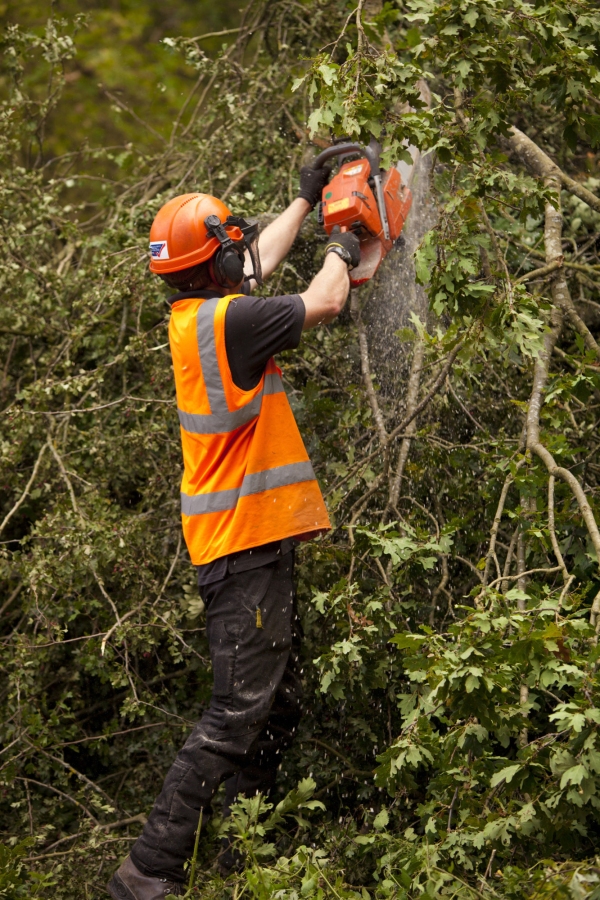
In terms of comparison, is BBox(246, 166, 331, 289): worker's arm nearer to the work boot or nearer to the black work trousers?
the black work trousers

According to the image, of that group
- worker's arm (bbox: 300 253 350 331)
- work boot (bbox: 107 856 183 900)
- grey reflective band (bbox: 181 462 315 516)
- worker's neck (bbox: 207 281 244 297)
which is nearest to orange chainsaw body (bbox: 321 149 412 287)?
worker's arm (bbox: 300 253 350 331)

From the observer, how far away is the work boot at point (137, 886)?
277 centimetres

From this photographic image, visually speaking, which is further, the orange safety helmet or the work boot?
the orange safety helmet

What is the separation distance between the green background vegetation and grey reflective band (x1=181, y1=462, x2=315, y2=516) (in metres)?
0.35

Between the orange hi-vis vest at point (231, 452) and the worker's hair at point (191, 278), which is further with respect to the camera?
the worker's hair at point (191, 278)

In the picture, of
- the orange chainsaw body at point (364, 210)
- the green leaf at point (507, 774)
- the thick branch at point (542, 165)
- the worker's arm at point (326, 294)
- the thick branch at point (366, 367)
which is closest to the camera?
the green leaf at point (507, 774)

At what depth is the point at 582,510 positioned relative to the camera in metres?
2.60

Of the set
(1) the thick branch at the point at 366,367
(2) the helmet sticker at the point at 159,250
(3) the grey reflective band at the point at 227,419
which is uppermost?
(2) the helmet sticker at the point at 159,250

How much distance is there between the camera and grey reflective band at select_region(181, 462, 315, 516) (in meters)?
2.89

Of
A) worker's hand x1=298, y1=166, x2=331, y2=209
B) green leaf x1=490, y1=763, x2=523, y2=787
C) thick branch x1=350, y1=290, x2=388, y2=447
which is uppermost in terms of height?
worker's hand x1=298, y1=166, x2=331, y2=209

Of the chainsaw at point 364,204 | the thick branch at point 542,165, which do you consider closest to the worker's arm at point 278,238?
the chainsaw at point 364,204

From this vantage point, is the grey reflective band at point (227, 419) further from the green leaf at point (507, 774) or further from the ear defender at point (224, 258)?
the green leaf at point (507, 774)

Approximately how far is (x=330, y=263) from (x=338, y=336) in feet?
2.52

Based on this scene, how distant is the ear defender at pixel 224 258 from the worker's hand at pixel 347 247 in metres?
0.33
